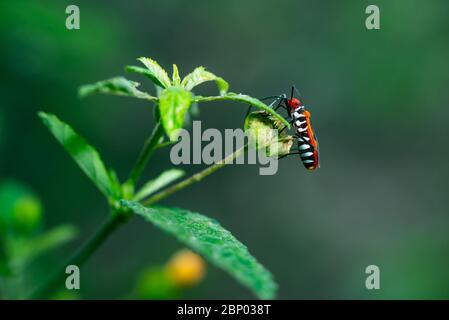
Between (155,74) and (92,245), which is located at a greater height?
(155,74)

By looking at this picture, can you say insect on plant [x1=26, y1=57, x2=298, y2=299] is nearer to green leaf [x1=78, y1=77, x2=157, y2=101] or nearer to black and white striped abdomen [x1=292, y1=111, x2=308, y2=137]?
green leaf [x1=78, y1=77, x2=157, y2=101]

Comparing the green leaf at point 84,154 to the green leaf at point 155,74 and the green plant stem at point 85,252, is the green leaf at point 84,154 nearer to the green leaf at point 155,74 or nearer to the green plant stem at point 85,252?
the green plant stem at point 85,252

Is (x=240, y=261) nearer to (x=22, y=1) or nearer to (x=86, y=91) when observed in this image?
(x=86, y=91)

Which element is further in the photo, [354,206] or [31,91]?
[354,206]

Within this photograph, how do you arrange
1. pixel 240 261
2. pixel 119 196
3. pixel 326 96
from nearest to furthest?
1. pixel 240 261
2. pixel 119 196
3. pixel 326 96

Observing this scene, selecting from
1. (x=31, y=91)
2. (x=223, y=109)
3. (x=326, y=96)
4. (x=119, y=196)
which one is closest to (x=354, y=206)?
(x=326, y=96)

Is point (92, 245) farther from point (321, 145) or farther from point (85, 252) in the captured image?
point (321, 145)

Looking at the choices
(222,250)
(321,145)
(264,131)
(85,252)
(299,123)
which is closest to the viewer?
(222,250)

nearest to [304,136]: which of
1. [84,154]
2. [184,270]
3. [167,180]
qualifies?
[167,180]
